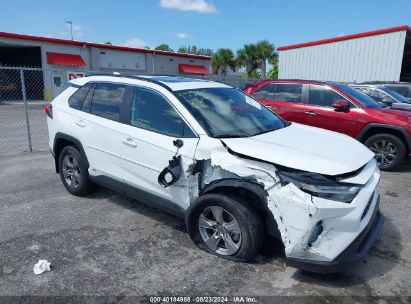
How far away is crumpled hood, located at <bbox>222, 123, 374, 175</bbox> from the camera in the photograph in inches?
109

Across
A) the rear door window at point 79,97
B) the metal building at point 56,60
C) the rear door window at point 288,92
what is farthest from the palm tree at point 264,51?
the rear door window at point 79,97

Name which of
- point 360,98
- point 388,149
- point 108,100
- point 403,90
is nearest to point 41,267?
point 108,100

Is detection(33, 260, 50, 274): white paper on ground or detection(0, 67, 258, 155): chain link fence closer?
detection(33, 260, 50, 274): white paper on ground

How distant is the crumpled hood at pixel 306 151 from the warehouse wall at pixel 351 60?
16.8m

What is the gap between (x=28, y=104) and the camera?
2106 cm

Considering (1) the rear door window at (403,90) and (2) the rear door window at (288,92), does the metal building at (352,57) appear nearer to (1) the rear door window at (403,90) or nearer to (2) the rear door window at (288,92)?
(1) the rear door window at (403,90)

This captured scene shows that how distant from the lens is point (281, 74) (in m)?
23.0

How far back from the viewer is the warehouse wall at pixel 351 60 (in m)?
17.6

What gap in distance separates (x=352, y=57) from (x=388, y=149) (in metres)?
14.8

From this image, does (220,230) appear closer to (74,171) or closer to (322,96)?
(74,171)

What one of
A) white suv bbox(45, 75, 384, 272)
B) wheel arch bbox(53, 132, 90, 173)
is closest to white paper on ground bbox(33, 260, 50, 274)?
white suv bbox(45, 75, 384, 272)

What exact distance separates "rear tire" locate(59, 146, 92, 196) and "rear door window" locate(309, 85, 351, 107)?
4.71 metres

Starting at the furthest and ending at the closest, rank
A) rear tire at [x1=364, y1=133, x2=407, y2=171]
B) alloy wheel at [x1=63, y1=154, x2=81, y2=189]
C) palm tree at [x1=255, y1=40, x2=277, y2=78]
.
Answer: palm tree at [x1=255, y1=40, x2=277, y2=78]
rear tire at [x1=364, y1=133, x2=407, y2=171]
alloy wheel at [x1=63, y1=154, x2=81, y2=189]

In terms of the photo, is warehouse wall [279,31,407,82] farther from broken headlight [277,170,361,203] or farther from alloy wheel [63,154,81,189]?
alloy wheel [63,154,81,189]
